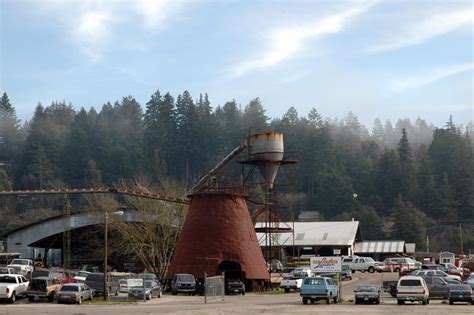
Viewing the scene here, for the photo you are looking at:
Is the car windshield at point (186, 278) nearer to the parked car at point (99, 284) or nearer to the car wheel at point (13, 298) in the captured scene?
the parked car at point (99, 284)

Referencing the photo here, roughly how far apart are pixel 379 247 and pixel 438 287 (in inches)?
2551

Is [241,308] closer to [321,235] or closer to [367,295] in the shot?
[367,295]

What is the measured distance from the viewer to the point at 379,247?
116m

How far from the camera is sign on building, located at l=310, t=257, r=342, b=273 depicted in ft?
173

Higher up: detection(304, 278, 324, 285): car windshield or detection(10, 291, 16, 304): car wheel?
detection(304, 278, 324, 285): car windshield

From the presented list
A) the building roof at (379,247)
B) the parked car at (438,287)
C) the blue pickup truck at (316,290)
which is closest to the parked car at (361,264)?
the building roof at (379,247)

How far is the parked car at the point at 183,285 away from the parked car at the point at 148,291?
3.26m

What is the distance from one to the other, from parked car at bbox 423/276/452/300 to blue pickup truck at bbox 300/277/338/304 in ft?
27.1

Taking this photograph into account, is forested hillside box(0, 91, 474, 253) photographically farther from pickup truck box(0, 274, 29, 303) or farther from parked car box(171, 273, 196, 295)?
pickup truck box(0, 274, 29, 303)

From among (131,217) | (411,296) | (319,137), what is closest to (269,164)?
(131,217)

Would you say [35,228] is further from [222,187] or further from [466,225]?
[466,225]

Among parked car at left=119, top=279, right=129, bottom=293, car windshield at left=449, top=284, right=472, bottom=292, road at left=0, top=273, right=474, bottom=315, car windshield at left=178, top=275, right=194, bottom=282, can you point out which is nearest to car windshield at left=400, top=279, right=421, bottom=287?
road at left=0, top=273, right=474, bottom=315

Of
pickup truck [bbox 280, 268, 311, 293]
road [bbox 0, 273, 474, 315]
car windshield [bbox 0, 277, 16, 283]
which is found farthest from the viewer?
pickup truck [bbox 280, 268, 311, 293]

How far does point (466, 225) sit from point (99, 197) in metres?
86.7
